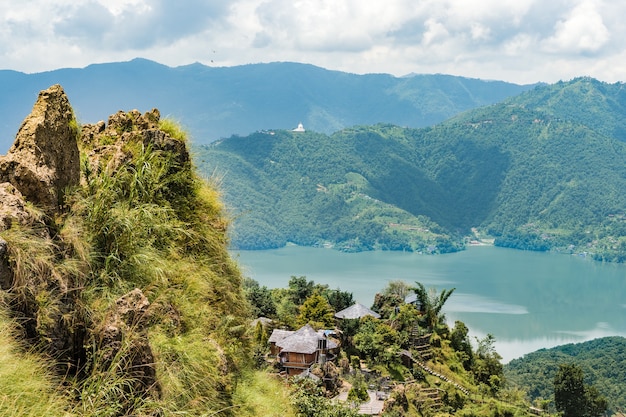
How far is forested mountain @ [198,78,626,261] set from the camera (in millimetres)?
111938

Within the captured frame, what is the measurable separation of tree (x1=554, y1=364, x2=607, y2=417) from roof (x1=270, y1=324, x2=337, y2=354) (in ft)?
34.9

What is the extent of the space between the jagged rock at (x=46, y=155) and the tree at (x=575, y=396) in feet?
73.6

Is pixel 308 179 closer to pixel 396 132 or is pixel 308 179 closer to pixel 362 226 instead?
pixel 362 226

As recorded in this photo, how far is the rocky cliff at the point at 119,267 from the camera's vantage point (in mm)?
2537

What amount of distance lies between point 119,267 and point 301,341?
12.9 meters

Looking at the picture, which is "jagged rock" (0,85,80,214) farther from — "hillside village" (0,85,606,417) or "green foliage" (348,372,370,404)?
"green foliage" (348,372,370,404)

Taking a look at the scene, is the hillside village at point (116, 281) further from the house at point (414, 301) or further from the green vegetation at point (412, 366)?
the house at point (414, 301)

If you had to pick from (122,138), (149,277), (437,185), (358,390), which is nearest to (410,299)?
(358,390)

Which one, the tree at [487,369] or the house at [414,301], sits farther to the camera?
the house at [414,301]

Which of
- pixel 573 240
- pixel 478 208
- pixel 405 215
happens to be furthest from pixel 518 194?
pixel 405 215

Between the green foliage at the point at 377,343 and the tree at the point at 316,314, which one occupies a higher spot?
the tree at the point at 316,314

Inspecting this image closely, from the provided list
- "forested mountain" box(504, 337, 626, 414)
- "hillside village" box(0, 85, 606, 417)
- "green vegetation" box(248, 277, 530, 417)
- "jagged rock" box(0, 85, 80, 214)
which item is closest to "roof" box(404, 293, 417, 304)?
"green vegetation" box(248, 277, 530, 417)

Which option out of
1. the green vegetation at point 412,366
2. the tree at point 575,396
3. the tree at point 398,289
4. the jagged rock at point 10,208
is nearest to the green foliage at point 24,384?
the jagged rock at point 10,208

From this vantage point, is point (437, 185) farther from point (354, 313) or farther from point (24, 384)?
point (24, 384)
